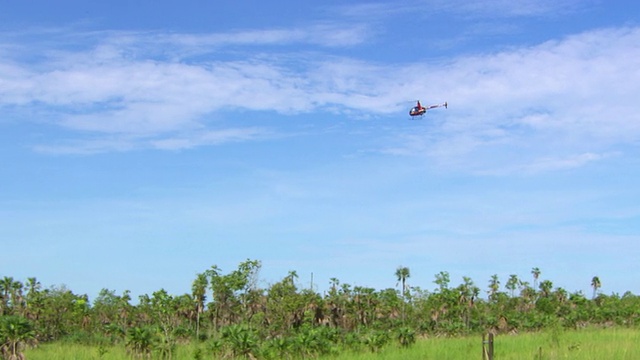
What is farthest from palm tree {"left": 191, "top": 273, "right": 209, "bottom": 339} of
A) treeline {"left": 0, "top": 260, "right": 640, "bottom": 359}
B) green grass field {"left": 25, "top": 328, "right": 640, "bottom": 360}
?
green grass field {"left": 25, "top": 328, "right": 640, "bottom": 360}

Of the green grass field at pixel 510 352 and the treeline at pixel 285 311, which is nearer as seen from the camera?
the green grass field at pixel 510 352

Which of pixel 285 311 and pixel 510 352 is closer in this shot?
pixel 510 352

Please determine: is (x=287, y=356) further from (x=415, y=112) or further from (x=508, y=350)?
(x=415, y=112)

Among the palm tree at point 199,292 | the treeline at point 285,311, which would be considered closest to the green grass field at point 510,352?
the treeline at point 285,311

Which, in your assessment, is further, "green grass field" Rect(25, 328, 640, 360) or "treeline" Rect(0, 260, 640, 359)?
"treeline" Rect(0, 260, 640, 359)

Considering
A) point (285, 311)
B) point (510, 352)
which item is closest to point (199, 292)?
point (285, 311)

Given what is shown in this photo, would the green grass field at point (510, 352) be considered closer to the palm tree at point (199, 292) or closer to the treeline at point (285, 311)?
the treeline at point (285, 311)

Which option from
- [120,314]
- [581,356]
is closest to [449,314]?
[120,314]

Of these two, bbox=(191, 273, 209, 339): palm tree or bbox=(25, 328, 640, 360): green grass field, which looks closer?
bbox=(25, 328, 640, 360): green grass field

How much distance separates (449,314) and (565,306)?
13158 millimetres

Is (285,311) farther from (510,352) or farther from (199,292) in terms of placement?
(510,352)

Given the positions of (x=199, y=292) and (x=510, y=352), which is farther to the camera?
(x=199, y=292)

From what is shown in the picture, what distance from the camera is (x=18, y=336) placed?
26641 mm

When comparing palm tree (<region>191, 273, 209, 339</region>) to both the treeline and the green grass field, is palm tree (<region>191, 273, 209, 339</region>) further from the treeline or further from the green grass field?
the green grass field
